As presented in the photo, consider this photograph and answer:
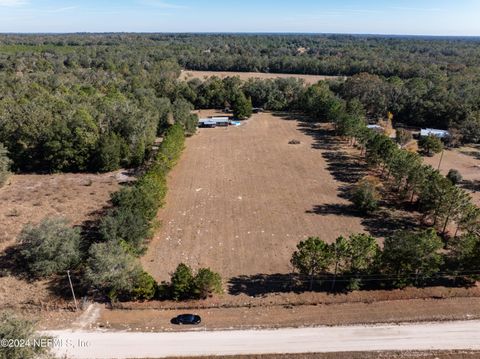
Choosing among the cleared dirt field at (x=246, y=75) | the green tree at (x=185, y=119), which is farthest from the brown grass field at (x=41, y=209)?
the cleared dirt field at (x=246, y=75)

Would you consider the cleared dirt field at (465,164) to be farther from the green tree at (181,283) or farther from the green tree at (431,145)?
the green tree at (181,283)

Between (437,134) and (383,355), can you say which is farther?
(437,134)

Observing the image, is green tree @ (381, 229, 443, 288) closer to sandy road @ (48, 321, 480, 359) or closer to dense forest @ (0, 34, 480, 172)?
sandy road @ (48, 321, 480, 359)

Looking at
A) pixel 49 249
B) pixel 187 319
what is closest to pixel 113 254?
pixel 49 249

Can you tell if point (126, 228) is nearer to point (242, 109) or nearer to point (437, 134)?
point (242, 109)

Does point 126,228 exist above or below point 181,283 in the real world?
above

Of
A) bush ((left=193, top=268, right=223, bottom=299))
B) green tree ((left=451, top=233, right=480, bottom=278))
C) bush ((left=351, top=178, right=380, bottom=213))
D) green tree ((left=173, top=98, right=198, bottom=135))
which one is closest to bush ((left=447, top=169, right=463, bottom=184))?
bush ((left=351, top=178, right=380, bottom=213))
